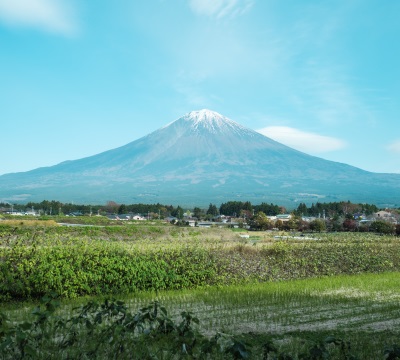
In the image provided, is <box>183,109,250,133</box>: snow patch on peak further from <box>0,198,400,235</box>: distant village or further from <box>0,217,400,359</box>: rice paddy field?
<box>0,217,400,359</box>: rice paddy field

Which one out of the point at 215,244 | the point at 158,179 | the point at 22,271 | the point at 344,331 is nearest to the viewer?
the point at 344,331

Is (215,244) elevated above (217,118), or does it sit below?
below

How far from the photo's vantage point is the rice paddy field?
4.19 metres

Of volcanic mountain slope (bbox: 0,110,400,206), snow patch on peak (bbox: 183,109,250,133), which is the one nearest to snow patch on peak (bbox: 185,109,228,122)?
snow patch on peak (bbox: 183,109,250,133)

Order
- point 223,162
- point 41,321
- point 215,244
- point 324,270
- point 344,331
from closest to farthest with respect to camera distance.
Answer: point 41,321 → point 344,331 → point 215,244 → point 324,270 → point 223,162

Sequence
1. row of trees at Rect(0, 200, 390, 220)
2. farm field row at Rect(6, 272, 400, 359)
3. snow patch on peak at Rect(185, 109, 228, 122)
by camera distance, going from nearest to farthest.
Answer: farm field row at Rect(6, 272, 400, 359)
row of trees at Rect(0, 200, 390, 220)
snow patch on peak at Rect(185, 109, 228, 122)

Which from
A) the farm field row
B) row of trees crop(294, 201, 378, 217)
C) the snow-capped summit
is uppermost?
the snow-capped summit

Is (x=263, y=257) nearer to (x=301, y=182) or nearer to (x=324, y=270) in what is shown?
(x=324, y=270)

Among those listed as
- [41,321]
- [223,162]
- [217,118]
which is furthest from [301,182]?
[41,321]

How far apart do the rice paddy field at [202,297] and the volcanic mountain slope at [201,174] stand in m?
113

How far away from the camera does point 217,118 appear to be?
177 m

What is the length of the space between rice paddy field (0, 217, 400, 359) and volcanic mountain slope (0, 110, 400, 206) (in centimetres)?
11297

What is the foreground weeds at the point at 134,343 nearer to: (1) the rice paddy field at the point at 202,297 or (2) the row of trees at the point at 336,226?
(1) the rice paddy field at the point at 202,297

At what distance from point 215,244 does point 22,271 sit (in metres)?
4.93
